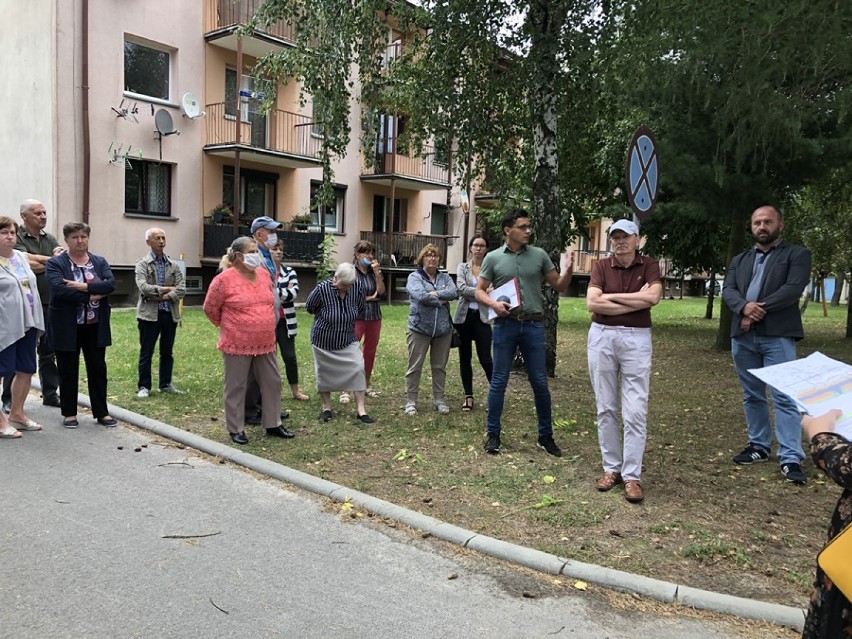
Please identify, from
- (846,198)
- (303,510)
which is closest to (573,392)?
(303,510)

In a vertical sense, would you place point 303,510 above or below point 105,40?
below

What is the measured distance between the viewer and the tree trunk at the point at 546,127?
8.39 meters

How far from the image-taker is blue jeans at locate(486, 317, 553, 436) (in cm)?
575

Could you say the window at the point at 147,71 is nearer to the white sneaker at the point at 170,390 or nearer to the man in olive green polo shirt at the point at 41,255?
the man in olive green polo shirt at the point at 41,255

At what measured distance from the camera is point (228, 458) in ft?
18.7

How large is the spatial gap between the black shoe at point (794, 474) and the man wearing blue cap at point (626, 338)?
1.33 meters

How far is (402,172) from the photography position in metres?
26.2

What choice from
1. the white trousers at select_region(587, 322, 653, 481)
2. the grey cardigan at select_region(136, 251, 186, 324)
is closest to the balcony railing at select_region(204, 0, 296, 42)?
the grey cardigan at select_region(136, 251, 186, 324)

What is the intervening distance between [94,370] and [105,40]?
14.8 meters

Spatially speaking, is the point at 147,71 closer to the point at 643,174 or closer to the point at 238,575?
the point at 643,174

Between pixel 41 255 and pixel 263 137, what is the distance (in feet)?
50.8

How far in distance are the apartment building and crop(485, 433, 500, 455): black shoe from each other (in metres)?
10.5

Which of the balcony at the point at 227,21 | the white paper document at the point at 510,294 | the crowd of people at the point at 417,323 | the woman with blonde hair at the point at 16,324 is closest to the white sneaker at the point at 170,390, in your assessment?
the crowd of people at the point at 417,323

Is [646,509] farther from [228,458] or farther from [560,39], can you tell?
[560,39]
